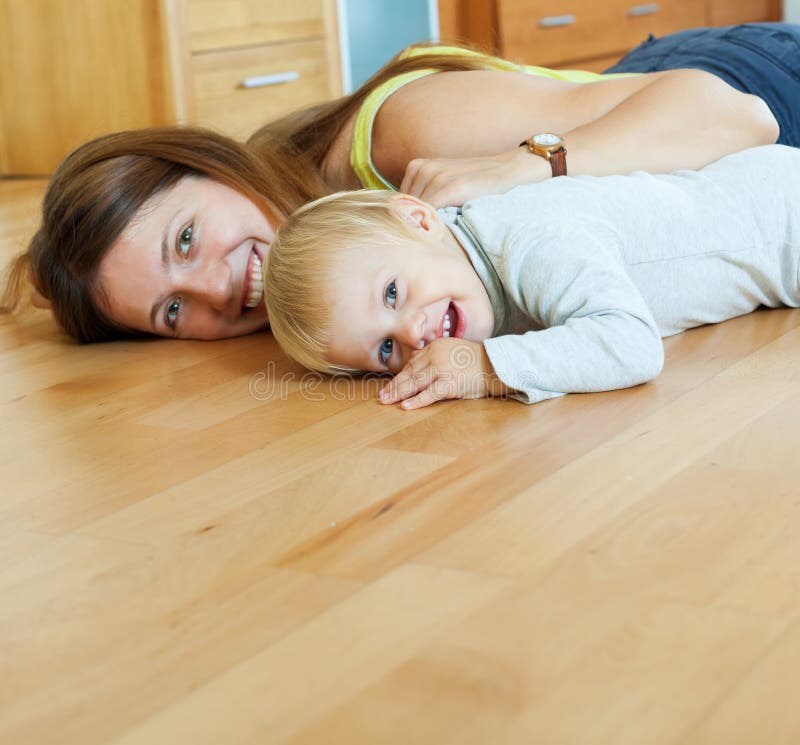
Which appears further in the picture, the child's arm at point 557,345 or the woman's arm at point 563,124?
the woman's arm at point 563,124

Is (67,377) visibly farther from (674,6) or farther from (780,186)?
(674,6)

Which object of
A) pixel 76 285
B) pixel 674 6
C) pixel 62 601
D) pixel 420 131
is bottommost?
pixel 62 601

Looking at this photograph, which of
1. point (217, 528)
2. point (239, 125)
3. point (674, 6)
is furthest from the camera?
point (674, 6)

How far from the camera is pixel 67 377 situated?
155 centimetres

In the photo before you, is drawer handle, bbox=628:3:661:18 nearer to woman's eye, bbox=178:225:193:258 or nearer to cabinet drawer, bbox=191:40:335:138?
cabinet drawer, bbox=191:40:335:138

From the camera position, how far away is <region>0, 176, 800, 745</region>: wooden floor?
0.66m

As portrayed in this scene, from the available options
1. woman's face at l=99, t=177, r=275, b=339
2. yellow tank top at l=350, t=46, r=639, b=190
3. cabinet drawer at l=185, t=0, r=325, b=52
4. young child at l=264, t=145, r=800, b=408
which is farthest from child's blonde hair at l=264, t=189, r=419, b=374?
cabinet drawer at l=185, t=0, r=325, b=52

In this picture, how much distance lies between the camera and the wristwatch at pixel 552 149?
154cm

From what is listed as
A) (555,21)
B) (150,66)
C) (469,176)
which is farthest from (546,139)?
(555,21)

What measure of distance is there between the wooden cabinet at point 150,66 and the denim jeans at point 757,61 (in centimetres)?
141

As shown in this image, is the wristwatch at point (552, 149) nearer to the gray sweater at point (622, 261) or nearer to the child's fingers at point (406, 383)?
the gray sweater at point (622, 261)

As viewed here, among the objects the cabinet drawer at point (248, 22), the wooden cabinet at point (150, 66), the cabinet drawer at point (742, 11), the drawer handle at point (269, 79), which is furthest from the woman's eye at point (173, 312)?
the cabinet drawer at point (742, 11)

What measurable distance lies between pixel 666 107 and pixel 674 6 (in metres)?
3.48

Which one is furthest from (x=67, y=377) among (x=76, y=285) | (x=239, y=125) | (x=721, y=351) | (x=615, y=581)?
(x=239, y=125)
